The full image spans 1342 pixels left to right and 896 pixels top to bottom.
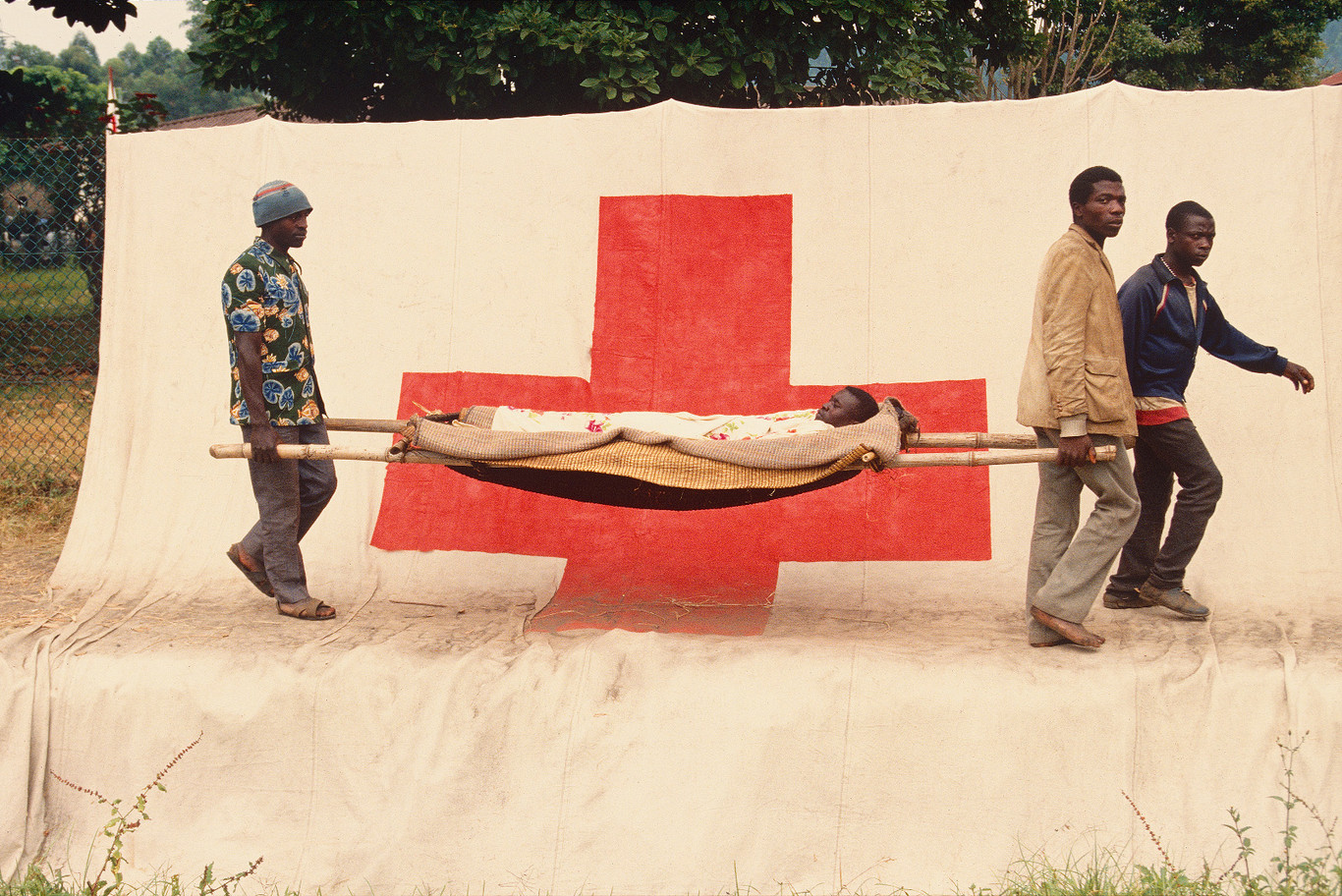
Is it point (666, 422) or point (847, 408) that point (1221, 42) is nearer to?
point (847, 408)

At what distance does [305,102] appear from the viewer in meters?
7.71

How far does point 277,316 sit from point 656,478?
4.79 feet

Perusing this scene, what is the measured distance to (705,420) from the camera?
395 centimetres

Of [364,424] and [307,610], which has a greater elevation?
[364,424]

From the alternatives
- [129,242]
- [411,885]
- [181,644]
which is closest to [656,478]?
[411,885]

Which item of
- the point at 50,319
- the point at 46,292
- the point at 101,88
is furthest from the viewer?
the point at 101,88

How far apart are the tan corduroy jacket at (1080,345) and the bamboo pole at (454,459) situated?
12 centimetres

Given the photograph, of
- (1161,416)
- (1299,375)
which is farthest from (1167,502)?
(1299,375)

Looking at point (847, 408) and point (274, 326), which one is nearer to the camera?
point (274, 326)

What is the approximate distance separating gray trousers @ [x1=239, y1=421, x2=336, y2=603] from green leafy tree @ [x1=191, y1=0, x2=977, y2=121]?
10.4 ft

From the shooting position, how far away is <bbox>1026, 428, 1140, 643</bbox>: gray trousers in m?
3.40

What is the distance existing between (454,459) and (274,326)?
2.90 ft

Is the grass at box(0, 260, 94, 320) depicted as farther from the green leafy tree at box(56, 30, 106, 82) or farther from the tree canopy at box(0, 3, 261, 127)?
the green leafy tree at box(56, 30, 106, 82)

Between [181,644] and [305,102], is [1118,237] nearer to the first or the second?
[181,644]
